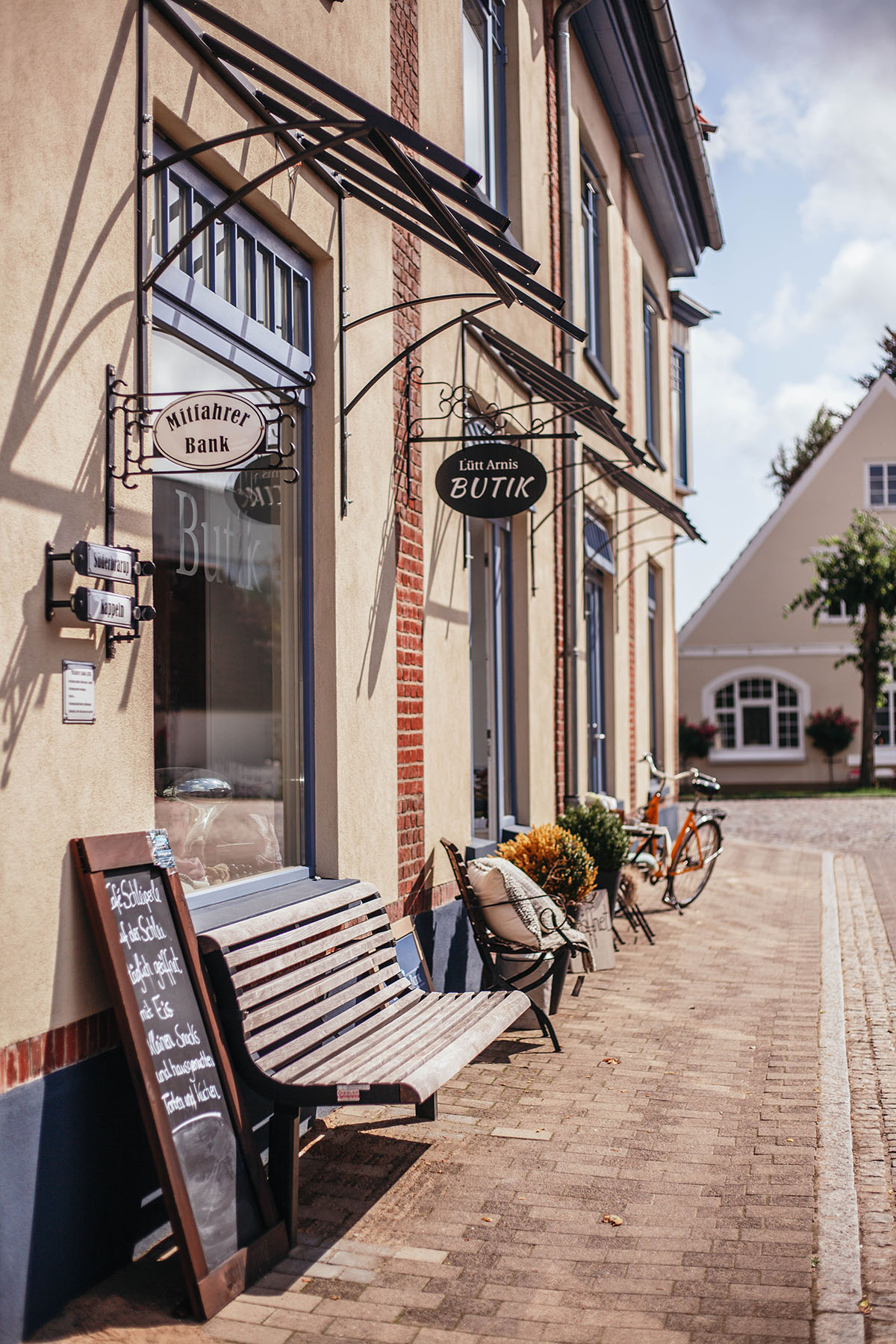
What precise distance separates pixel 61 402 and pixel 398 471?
310 centimetres

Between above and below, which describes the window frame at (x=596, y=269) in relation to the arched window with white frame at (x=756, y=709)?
above

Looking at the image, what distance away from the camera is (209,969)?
4.04m

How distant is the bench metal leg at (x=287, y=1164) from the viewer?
3.96 meters

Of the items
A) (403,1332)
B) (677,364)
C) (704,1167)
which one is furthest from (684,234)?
(403,1332)

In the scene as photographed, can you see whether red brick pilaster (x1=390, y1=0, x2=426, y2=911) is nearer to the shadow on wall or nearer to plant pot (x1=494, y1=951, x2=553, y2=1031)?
plant pot (x1=494, y1=951, x2=553, y2=1031)

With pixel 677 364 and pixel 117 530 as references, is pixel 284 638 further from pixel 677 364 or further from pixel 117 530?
pixel 677 364

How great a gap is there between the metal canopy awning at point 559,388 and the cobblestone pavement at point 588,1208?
3480 mm

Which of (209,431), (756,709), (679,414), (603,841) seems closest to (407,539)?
(209,431)

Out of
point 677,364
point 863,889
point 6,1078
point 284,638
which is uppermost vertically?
point 677,364

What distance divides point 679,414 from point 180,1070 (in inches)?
681

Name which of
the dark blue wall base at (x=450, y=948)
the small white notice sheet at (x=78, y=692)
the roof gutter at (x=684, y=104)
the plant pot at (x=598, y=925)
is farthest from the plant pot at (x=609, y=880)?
the roof gutter at (x=684, y=104)

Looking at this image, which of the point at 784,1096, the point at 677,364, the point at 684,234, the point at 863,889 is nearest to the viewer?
the point at 784,1096

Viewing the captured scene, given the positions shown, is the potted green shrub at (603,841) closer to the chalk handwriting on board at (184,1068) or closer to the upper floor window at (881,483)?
the chalk handwriting on board at (184,1068)

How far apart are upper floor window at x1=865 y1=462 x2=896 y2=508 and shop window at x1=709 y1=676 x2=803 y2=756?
5415mm
